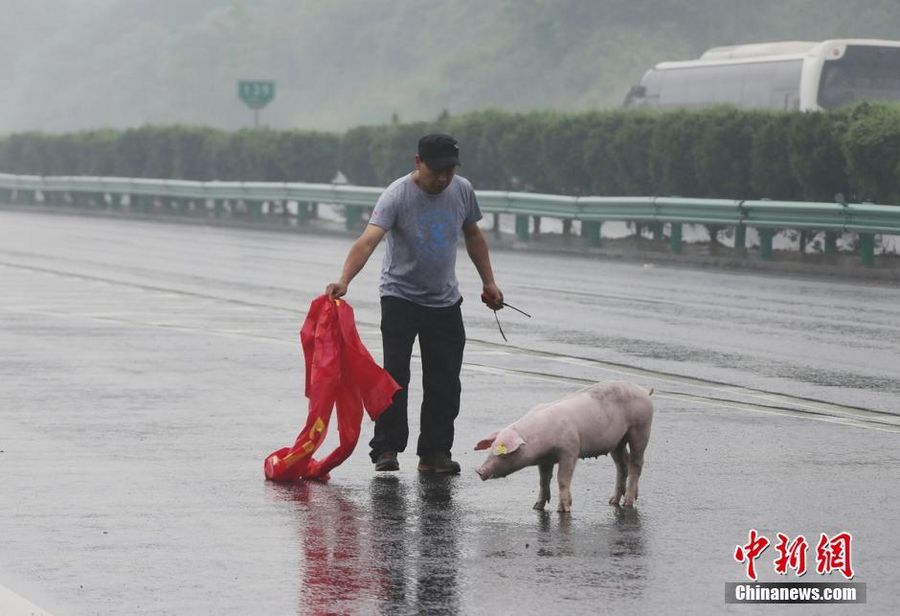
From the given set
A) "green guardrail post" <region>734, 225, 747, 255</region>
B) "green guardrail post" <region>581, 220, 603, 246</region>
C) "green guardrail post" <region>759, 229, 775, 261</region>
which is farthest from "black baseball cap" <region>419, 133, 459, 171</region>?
"green guardrail post" <region>581, 220, 603, 246</region>

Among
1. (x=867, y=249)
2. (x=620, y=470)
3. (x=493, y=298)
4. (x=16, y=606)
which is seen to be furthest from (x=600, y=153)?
(x=16, y=606)

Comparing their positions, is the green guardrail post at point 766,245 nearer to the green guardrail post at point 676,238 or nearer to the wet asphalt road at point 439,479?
the green guardrail post at point 676,238

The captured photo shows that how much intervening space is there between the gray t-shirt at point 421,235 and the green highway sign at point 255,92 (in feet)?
118

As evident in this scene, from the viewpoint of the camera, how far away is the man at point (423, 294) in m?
9.85

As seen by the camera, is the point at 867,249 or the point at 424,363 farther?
the point at 867,249

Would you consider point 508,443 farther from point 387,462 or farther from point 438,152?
point 438,152

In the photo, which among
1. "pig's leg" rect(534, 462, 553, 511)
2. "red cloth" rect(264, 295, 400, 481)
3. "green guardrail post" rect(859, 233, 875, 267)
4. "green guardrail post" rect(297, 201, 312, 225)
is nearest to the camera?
"pig's leg" rect(534, 462, 553, 511)

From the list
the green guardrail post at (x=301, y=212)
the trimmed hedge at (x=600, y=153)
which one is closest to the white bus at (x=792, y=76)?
the trimmed hedge at (x=600, y=153)

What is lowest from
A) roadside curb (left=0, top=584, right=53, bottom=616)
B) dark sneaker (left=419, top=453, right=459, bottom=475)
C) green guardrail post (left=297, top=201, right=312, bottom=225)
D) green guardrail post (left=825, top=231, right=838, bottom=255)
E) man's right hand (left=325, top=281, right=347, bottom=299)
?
green guardrail post (left=297, top=201, right=312, bottom=225)

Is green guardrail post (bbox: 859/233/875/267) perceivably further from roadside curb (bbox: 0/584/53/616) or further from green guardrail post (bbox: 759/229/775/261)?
roadside curb (bbox: 0/584/53/616)

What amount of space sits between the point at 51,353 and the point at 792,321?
7098mm

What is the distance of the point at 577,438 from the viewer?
8695 mm

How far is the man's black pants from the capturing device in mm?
9922

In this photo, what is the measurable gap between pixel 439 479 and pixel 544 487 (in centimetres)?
101
